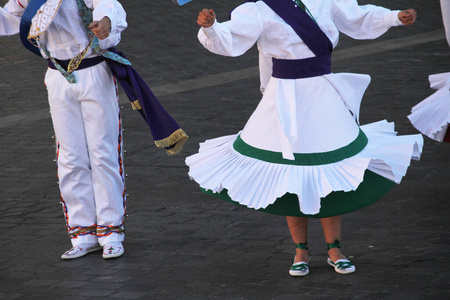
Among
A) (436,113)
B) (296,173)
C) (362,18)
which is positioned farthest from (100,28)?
(436,113)

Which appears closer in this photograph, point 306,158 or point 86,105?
point 306,158

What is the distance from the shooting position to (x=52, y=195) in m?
6.77

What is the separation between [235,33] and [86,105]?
1.29 meters

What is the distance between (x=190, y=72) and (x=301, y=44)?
6.25m

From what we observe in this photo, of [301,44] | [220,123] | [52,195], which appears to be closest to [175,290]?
[301,44]

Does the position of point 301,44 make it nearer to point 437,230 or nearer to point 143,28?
point 437,230

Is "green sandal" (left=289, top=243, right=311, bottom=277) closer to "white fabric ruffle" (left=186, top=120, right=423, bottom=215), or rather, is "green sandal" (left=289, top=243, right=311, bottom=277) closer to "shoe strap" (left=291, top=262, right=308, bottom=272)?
"shoe strap" (left=291, top=262, right=308, bottom=272)

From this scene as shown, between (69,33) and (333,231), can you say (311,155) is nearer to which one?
(333,231)

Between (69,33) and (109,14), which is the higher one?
(109,14)

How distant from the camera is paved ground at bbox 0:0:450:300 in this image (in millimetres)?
4867

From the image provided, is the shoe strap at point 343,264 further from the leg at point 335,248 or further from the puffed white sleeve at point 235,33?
the puffed white sleeve at point 235,33

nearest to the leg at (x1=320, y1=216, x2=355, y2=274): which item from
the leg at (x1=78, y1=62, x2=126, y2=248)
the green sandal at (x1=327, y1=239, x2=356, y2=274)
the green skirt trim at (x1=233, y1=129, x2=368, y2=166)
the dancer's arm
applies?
the green sandal at (x1=327, y1=239, x2=356, y2=274)

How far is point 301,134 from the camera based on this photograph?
15.0ft

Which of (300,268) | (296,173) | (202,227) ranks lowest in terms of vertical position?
(202,227)
